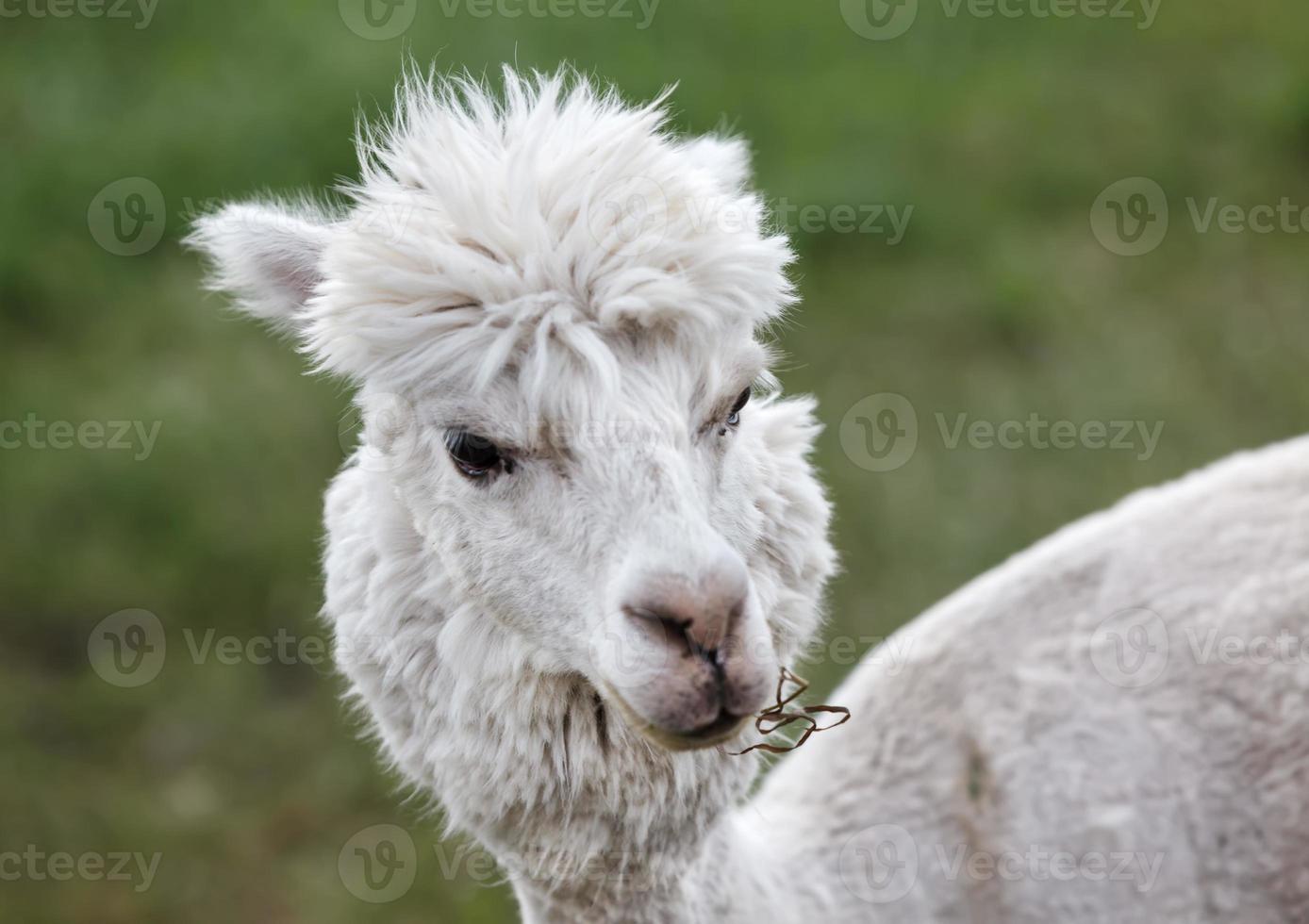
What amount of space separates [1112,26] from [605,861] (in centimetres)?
805

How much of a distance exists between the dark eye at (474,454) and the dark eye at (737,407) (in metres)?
0.38

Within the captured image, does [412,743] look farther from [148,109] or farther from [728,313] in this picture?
[148,109]

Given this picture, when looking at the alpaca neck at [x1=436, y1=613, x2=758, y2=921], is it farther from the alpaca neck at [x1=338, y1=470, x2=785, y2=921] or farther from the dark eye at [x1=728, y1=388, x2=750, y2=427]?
the dark eye at [x1=728, y1=388, x2=750, y2=427]

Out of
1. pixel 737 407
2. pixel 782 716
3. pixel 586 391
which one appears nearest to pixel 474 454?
pixel 586 391

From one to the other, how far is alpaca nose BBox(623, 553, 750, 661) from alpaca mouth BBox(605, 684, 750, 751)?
0.11m

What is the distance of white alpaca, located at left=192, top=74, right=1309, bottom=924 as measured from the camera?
192cm

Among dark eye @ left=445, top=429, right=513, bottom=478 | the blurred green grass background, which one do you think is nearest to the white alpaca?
dark eye @ left=445, top=429, right=513, bottom=478

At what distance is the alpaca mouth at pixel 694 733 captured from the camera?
1.80m

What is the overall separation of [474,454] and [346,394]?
4758mm

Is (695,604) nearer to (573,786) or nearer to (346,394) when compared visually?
(573,786)

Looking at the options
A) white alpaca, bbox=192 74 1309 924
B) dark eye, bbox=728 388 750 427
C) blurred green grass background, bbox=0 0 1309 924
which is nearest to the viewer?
white alpaca, bbox=192 74 1309 924

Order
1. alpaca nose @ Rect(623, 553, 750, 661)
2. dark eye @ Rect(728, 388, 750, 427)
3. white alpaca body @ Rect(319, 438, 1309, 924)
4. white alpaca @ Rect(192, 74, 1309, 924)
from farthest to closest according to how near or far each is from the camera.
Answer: white alpaca body @ Rect(319, 438, 1309, 924), dark eye @ Rect(728, 388, 750, 427), white alpaca @ Rect(192, 74, 1309, 924), alpaca nose @ Rect(623, 553, 750, 661)

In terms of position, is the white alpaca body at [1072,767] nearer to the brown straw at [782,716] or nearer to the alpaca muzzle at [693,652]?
the brown straw at [782,716]

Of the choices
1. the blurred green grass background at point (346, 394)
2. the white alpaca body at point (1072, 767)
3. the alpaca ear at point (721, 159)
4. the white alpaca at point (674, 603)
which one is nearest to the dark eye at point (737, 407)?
the white alpaca at point (674, 603)
